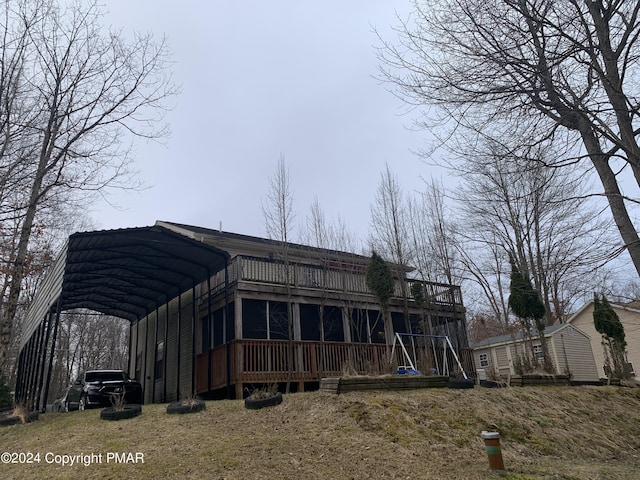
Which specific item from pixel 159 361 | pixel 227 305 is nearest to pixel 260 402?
pixel 227 305

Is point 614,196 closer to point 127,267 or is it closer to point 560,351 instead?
point 127,267

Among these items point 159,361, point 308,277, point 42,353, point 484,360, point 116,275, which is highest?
point 116,275

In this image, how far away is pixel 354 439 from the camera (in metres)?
6.65

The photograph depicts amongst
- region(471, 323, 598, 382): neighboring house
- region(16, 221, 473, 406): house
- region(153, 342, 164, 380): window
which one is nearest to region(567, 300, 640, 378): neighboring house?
region(471, 323, 598, 382): neighboring house

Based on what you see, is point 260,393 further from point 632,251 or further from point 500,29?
point 500,29

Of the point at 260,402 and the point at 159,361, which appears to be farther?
the point at 159,361

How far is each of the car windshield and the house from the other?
1.17 metres

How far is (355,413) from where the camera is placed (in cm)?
750

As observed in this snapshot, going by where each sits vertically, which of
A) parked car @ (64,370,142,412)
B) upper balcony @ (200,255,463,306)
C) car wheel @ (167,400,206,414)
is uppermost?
upper balcony @ (200,255,463,306)

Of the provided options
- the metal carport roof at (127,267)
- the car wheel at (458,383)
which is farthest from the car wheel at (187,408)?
the car wheel at (458,383)

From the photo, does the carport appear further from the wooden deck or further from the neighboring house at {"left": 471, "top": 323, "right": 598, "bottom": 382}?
the neighboring house at {"left": 471, "top": 323, "right": 598, "bottom": 382}

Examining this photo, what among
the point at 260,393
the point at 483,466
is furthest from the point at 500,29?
the point at 260,393

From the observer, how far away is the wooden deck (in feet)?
41.7

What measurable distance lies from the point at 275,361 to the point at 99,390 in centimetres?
476
